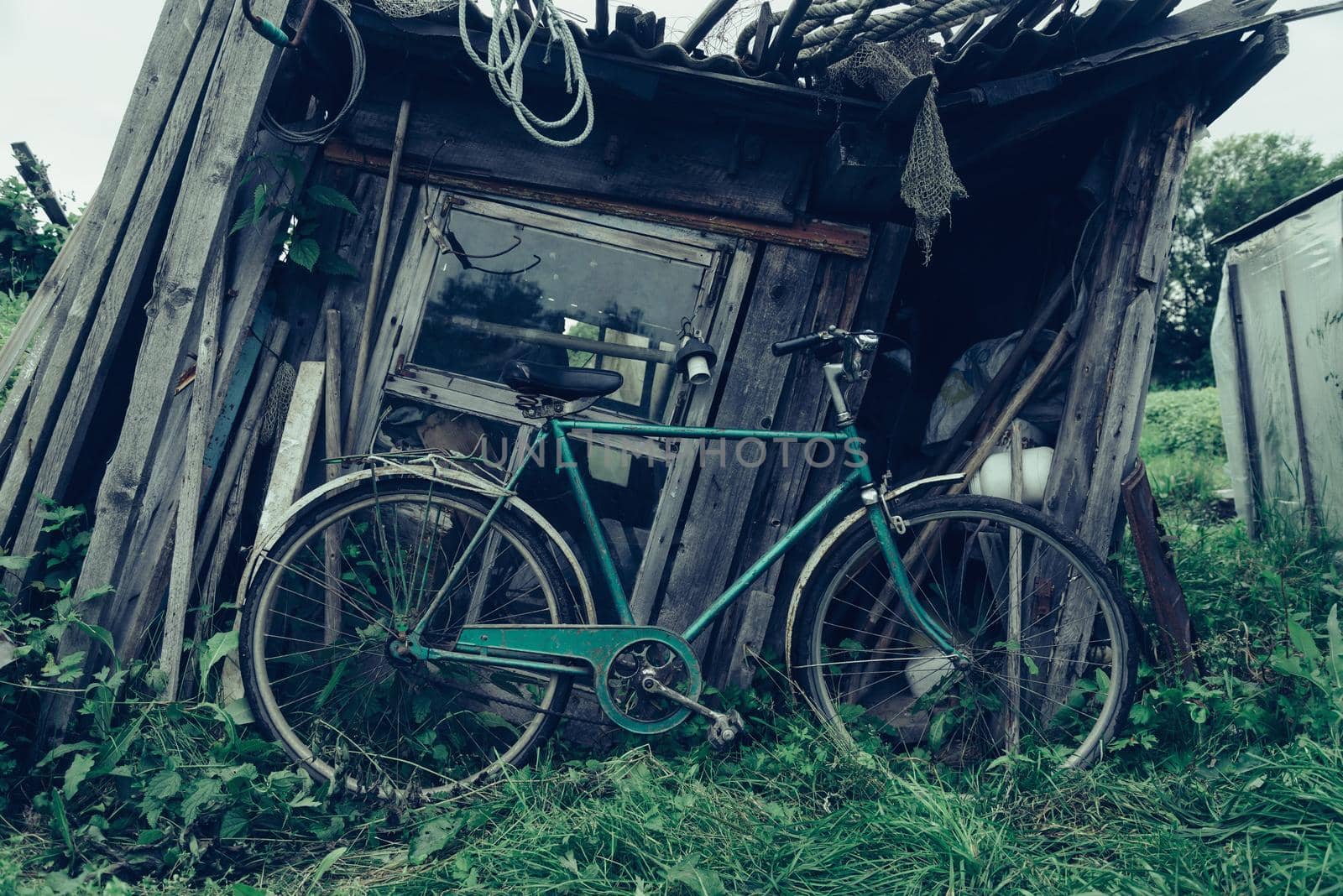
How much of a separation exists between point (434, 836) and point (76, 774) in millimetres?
1155

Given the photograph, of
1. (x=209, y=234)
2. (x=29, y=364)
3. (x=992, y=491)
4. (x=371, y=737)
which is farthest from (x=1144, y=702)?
(x=29, y=364)

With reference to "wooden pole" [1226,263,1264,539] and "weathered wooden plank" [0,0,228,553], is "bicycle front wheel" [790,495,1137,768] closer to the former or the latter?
"wooden pole" [1226,263,1264,539]

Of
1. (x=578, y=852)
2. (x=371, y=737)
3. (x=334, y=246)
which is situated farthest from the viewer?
(x=334, y=246)

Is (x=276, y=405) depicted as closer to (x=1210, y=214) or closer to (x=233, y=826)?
(x=233, y=826)

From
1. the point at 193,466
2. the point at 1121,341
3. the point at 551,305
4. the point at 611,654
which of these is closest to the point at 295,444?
the point at 193,466

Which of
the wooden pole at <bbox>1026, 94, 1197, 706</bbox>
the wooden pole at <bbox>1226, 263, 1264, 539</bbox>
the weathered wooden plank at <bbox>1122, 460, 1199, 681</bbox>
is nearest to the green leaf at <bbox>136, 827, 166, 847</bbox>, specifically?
the wooden pole at <bbox>1026, 94, 1197, 706</bbox>

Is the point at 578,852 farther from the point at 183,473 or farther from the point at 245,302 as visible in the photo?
the point at 245,302

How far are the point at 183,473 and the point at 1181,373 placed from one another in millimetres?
24937

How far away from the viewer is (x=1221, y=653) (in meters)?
3.14

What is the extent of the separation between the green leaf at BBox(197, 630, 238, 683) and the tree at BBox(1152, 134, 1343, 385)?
2329cm

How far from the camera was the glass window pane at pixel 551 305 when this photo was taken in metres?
3.29

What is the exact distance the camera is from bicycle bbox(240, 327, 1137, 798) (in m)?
2.66

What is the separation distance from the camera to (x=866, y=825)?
89.5 inches

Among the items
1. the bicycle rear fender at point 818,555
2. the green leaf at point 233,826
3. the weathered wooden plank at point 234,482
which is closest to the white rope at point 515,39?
the weathered wooden plank at point 234,482
